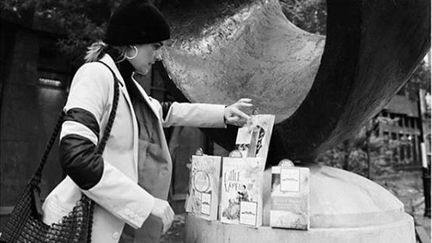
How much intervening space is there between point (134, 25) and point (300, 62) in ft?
5.50

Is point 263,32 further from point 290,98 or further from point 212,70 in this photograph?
point 290,98

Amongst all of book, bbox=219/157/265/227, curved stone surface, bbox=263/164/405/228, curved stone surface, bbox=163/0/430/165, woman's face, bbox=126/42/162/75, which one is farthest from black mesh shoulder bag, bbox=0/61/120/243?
curved stone surface, bbox=163/0/430/165

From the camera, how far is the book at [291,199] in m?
2.10

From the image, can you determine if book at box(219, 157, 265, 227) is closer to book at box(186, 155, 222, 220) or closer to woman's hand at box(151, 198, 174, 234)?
book at box(186, 155, 222, 220)

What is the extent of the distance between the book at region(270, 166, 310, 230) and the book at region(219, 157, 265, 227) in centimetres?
9

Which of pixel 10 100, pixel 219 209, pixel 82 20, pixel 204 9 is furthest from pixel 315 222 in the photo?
pixel 10 100

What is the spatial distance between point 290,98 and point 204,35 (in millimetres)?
952

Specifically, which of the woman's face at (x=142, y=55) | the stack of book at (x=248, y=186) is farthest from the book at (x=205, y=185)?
the woman's face at (x=142, y=55)

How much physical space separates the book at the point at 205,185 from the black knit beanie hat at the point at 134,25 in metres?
0.88

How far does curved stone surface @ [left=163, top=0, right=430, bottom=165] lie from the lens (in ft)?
6.97

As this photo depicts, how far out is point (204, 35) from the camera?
3320 mm

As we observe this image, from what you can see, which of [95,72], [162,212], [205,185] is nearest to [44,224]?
[162,212]

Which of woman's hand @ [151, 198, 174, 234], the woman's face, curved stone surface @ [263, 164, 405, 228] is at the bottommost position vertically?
curved stone surface @ [263, 164, 405, 228]

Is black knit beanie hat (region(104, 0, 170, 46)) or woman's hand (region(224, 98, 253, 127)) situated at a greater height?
black knit beanie hat (region(104, 0, 170, 46))
